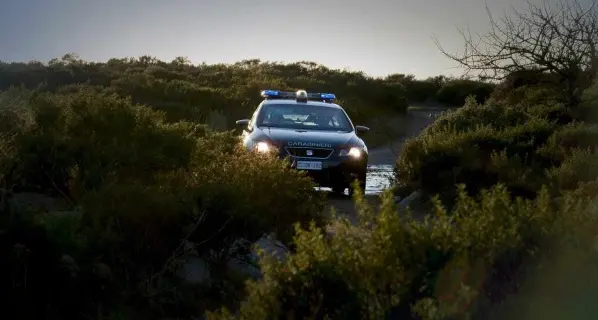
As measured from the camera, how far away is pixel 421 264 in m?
4.43

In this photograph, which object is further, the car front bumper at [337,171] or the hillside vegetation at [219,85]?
the hillside vegetation at [219,85]

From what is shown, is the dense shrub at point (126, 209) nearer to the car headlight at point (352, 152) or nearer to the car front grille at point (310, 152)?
the car front grille at point (310, 152)

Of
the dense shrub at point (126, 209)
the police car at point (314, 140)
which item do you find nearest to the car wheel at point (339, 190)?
the police car at point (314, 140)

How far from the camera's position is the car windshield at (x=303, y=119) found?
16609 mm

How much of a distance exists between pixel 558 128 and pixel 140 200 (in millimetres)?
11232

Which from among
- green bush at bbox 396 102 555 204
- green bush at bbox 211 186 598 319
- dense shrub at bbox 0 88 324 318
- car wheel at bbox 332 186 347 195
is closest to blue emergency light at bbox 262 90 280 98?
car wheel at bbox 332 186 347 195

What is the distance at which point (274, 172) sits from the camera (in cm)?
1005

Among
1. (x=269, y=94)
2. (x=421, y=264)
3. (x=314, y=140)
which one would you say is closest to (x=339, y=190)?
(x=314, y=140)

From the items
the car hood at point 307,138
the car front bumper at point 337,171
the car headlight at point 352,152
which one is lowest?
the car front bumper at point 337,171

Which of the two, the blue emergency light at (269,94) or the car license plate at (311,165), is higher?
the blue emergency light at (269,94)

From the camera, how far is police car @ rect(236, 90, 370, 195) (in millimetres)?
15305

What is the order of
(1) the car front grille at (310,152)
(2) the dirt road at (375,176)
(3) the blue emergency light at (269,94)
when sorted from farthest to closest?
(3) the blue emergency light at (269,94), (1) the car front grille at (310,152), (2) the dirt road at (375,176)

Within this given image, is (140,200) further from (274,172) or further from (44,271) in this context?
(274,172)

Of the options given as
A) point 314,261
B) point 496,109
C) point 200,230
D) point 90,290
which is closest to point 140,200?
point 200,230
